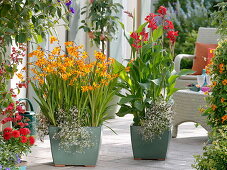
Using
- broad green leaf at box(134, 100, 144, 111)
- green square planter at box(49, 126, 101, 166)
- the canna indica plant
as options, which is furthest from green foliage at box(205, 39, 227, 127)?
green square planter at box(49, 126, 101, 166)

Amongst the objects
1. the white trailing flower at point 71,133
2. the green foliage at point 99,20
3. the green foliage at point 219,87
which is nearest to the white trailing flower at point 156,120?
the green foliage at point 219,87

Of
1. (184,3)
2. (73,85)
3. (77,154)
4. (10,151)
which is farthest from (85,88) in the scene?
(184,3)

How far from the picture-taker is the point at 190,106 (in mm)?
5773

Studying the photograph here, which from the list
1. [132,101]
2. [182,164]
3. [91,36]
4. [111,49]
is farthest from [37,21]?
[111,49]

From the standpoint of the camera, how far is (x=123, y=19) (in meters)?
8.05

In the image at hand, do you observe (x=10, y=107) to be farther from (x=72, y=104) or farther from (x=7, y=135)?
(x=72, y=104)

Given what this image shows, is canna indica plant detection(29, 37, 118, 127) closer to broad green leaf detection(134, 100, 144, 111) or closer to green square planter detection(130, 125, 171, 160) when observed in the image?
broad green leaf detection(134, 100, 144, 111)

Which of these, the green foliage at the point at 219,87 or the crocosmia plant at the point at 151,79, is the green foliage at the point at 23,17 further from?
the green foliage at the point at 219,87

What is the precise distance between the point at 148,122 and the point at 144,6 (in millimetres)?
4603

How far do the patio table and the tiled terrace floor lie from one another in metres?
0.21

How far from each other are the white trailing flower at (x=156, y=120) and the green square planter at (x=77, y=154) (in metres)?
0.42

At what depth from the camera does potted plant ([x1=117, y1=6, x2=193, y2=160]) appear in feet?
15.5

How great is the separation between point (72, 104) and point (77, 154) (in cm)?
38

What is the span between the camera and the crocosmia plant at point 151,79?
4715mm
